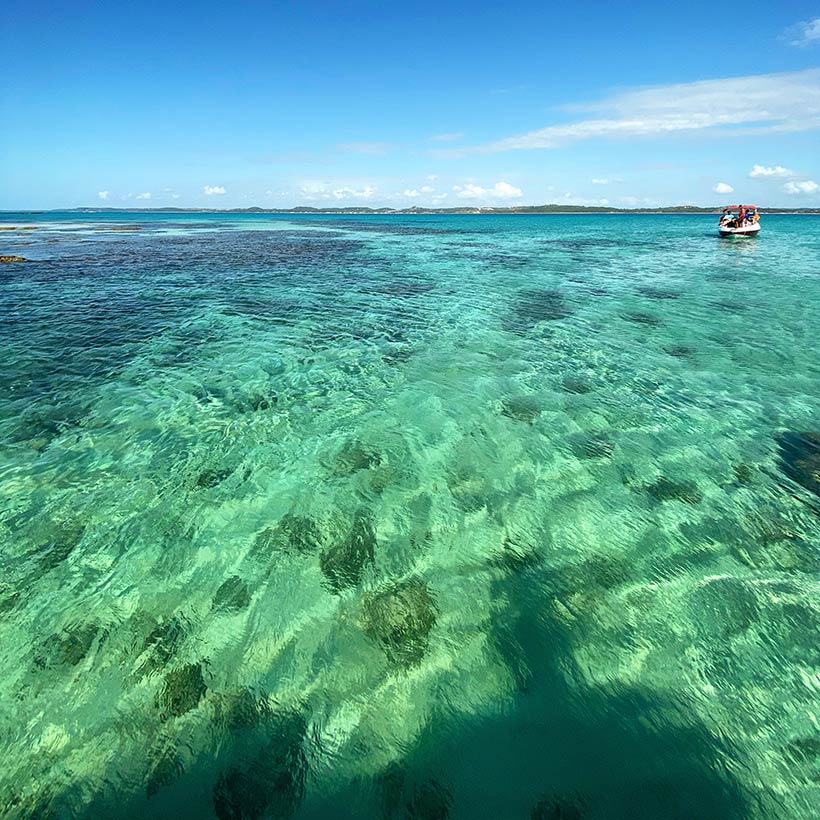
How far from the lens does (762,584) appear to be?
6160 mm

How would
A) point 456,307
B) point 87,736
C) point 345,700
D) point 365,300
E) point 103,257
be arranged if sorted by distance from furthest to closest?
point 103,257, point 365,300, point 456,307, point 345,700, point 87,736

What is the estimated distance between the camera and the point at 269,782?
418cm

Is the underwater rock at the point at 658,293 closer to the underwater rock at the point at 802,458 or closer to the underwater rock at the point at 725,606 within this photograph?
the underwater rock at the point at 802,458

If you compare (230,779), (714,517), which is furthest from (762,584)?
(230,779)

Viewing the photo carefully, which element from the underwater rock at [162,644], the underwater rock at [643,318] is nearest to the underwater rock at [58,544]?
the underwater rock at [162,644]

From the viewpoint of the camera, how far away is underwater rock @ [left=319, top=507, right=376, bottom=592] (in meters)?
6.42

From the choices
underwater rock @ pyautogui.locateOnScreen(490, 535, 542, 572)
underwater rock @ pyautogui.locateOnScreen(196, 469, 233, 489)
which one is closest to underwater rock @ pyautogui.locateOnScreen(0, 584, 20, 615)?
underwater rock @ pyautogui.locateOnScreen(196, 469, 233, 489)

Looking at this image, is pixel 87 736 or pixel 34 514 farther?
pixel 34 514

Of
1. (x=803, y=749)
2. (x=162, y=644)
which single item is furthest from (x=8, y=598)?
(x=803, y=749)

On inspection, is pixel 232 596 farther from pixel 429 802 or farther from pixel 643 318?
pixel 643 318

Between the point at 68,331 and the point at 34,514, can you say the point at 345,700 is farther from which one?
the point at 68,331

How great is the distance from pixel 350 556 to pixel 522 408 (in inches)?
259

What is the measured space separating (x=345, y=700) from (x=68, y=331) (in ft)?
66.5

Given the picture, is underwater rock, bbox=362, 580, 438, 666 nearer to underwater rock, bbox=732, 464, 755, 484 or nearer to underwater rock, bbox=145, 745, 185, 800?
underwater rock, bbox=145, 745, 185, 800
